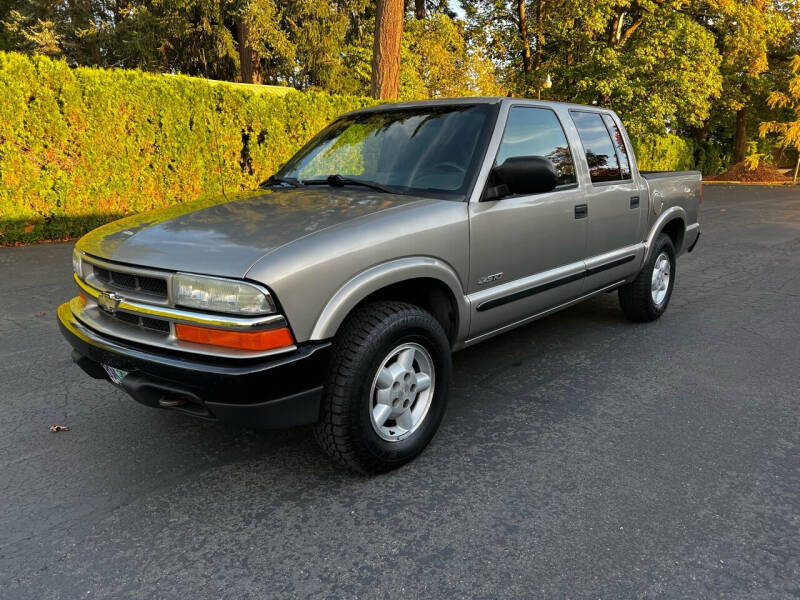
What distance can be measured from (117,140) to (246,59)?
44.6 ft

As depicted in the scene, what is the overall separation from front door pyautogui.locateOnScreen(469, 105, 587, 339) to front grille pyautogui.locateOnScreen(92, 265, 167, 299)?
5.32ft

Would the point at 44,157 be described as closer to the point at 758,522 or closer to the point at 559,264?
the point at 559,264

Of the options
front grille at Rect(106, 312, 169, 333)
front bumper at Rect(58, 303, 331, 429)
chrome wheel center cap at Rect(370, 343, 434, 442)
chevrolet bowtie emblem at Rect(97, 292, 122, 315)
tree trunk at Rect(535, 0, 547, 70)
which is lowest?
chrome wheel center cap at Rect(370, 343, 434, 442)

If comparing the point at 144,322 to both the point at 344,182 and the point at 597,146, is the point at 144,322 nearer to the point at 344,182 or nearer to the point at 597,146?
the point at 344,182

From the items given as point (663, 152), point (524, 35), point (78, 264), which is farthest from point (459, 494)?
point (663, 152)

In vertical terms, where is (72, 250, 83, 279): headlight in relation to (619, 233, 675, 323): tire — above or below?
above

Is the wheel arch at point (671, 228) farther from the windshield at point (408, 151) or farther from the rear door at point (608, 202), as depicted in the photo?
the windshield at point (408, 151)

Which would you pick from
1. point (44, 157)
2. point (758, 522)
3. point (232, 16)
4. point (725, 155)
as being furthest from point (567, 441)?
point (725, 155)

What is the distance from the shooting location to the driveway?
2242 millimetres

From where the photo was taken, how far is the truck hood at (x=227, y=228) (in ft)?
8.36

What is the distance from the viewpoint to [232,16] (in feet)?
68.5

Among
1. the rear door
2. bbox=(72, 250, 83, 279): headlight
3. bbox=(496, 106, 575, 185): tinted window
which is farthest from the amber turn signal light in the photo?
the rear door

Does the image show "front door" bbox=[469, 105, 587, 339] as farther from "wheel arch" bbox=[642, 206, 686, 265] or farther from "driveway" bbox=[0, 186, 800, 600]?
"wheel arch" bbox=[642, 206, 686, 265]

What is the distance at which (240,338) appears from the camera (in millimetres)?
2422
